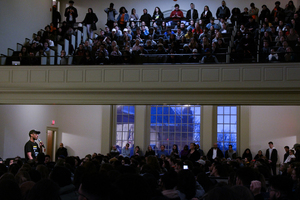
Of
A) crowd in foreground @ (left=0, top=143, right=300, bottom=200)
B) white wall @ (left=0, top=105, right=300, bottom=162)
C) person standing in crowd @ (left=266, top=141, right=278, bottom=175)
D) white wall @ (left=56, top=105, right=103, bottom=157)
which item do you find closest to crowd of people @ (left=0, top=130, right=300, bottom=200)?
crowd in foreground @ (left=0, top=143, right=300, bottom=200)

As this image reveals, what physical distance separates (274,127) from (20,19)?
11.5m

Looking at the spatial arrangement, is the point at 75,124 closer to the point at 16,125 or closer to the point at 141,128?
the point at 141,128

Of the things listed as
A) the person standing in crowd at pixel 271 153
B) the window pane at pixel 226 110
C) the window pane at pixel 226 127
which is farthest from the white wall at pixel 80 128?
the person standing in crowd at pixel 271 153

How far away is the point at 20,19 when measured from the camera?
16.0 m

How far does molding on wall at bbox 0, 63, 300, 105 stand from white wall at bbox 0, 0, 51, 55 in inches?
118

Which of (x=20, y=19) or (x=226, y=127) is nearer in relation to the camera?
(x=20, y=19)

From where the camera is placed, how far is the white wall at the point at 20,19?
14.7 m

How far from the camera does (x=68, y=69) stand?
12.2 m

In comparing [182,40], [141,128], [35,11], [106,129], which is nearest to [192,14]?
[182,40]

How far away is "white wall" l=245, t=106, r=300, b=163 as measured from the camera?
1605cm

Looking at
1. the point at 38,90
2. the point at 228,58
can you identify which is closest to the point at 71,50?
the point at 38,90

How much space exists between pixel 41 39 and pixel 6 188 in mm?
13781

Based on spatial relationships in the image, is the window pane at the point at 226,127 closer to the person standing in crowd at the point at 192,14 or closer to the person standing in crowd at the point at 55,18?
the person standing in crowd at the point at 192,14

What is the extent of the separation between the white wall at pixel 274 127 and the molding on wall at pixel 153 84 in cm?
495
